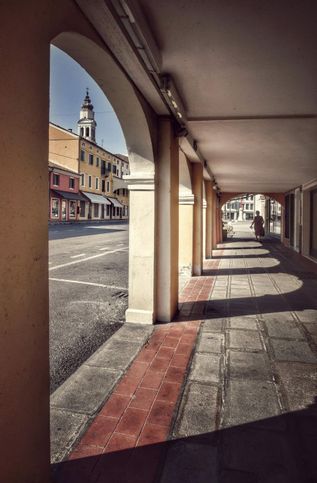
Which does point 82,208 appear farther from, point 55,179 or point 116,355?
point 116,355

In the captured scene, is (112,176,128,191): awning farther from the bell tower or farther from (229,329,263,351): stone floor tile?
(229,329,263,351): stone floor tile

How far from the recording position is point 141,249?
175 inches

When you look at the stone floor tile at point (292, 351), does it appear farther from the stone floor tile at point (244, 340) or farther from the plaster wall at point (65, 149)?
the plaster wall at point (65, 149)

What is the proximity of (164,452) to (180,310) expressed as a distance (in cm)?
313

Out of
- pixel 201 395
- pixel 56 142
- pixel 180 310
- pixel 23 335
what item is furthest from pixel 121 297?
pixel 56 142

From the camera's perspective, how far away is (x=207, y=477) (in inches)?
72.1

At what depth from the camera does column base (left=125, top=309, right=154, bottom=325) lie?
4.41 m

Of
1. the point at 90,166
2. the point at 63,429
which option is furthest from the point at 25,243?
the point at 90,166

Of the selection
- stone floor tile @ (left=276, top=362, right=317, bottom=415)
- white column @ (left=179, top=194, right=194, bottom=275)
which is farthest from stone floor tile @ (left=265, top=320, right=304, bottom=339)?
white column @ (left=179, top=194, right=194, bottom=275)

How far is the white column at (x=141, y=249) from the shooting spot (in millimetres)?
4352

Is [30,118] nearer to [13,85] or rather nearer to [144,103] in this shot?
[13,85]

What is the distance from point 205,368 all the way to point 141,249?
1837 millimetres

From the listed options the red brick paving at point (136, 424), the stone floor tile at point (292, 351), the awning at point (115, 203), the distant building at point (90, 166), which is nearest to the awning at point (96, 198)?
the distant building at point (90, 166)

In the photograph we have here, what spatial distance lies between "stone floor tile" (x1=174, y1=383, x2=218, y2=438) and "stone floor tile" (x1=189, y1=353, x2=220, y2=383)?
12cm
